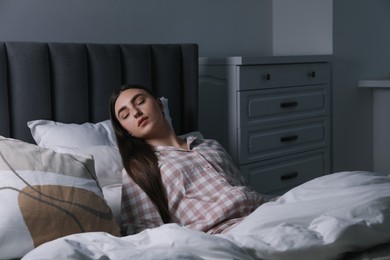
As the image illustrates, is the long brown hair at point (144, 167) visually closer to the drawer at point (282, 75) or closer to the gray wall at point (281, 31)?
the gray wall at point (281, 31)

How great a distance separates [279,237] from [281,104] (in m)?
1.89

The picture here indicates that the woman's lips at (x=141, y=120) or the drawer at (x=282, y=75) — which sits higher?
the drawer at (x=282, y=75)

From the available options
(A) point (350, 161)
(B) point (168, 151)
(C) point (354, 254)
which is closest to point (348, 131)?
(A) point (350, 161)

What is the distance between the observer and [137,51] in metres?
2.60

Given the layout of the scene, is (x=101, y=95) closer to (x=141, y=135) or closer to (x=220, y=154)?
(x=141, y=135)

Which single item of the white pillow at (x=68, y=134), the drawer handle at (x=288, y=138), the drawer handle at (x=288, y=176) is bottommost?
the drawer handle at (x=288, y=176)

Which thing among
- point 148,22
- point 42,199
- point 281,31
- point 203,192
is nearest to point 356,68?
point 281,31

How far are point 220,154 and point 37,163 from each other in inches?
29.5

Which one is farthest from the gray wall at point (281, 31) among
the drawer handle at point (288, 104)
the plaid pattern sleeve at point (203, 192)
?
the plaid pattern sleeve at point (203, 192)

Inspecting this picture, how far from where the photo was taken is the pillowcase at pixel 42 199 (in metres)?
1.49

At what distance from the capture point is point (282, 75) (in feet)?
10.2

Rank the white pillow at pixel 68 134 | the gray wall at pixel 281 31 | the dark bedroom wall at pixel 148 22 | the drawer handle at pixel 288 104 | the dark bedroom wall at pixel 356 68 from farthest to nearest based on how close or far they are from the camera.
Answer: the dark bedroom wall at pixel 356 68 → the drawer handle at pixel 288 104 → the gray wall at pixel 281 31 → the dark bedroom wall at pixel 148 22 → the white pillow at pixel 68 134

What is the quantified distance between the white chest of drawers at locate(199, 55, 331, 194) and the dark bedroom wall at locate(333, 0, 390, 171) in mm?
232

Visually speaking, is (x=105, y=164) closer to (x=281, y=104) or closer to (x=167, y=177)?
(x=167, y=177)
